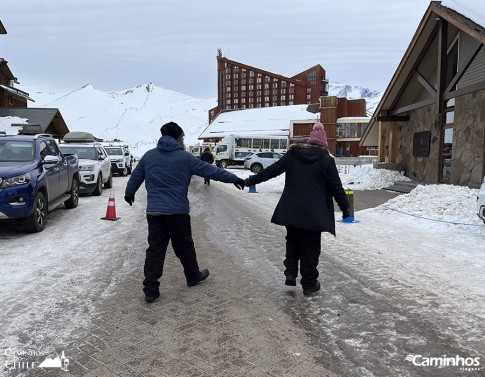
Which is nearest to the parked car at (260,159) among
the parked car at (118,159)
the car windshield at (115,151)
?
the parked car at (118,159)

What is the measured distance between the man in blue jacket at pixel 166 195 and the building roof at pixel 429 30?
9955 mm

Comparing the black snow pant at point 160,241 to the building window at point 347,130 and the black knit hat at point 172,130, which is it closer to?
the black knit hat at point 172,130

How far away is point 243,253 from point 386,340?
327 centimetres

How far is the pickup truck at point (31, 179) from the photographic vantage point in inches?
282

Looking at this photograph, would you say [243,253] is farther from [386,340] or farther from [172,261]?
[386,340]

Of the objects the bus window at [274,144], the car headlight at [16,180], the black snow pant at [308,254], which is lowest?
the black snow pant at [308,254]

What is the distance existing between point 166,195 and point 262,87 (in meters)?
67.8

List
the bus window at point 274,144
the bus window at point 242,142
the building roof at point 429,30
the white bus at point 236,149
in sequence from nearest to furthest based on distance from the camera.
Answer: the building roof at point 429,30 < the white bus at point 236,149 < the bus window at point 242,142 < the bus window at point 274,144

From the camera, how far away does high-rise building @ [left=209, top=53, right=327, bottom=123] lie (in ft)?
223

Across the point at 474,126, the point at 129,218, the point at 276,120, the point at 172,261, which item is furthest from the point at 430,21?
the point at 276,120

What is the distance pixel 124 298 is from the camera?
4500mm

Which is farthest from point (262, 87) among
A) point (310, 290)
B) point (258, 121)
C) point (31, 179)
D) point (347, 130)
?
point (310, 290)

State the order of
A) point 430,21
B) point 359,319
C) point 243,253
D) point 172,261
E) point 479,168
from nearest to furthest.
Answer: point 359,319
point 172,261
point 243,253
point 479,168
point 430,21

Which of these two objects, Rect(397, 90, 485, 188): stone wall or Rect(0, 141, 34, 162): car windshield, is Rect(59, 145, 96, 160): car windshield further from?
Rect(397, 90, 485, 188): stone wall
